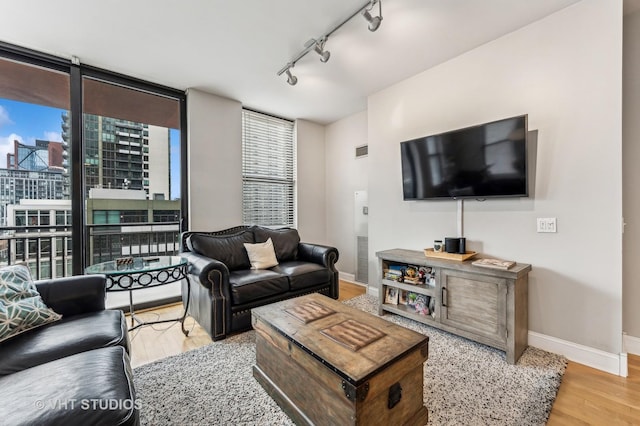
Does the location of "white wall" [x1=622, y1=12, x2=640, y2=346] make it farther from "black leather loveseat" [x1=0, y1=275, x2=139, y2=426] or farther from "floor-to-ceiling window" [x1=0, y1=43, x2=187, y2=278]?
"floor-to-ceiling window" [x1=0, y1=43, x2=187, y2=278]

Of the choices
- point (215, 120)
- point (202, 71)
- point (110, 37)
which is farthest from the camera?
point (215, 120)

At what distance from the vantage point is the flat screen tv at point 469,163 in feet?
7.17

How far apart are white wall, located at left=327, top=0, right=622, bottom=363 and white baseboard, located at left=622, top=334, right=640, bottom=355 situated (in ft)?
1.21

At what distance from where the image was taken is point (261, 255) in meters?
3.10

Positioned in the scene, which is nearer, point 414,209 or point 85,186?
point 85,186

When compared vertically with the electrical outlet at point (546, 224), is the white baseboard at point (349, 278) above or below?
below

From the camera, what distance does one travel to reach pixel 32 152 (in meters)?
2.67

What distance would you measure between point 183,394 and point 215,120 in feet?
10.1

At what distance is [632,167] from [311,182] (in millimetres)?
3621

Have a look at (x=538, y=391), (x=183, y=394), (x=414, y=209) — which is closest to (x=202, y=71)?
(x=414, y=209)

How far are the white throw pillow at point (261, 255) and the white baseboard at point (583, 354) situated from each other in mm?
2539

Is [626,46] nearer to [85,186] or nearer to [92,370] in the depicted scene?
[92,370]

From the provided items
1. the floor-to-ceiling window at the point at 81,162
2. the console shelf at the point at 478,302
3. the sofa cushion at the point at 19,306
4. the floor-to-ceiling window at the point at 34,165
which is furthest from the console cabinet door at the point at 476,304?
the floor-to-ceiling window at the point at 34,165

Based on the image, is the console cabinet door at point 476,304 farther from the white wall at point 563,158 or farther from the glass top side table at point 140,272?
the glass top side table at point 140,272
